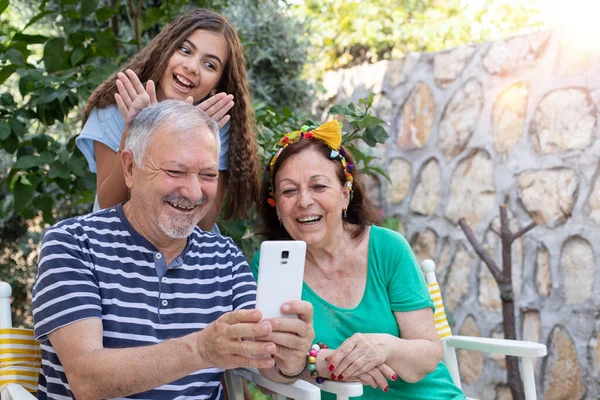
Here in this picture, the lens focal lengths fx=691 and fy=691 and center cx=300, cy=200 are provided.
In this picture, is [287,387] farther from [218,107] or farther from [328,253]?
[218,107]

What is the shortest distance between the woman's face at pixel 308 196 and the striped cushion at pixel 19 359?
2.95 feet

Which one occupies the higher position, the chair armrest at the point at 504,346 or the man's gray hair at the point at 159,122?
the man's gray hair at the point at 159,122

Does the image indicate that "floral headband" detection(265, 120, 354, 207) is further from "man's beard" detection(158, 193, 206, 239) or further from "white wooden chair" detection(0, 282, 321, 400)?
"white wooden chair" detection(0, 282, 321, 400)

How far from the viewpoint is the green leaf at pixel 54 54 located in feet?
9.24

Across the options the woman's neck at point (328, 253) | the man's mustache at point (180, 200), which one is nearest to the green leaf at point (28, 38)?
the man's mustache at point (180, 200)

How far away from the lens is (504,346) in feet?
7.88

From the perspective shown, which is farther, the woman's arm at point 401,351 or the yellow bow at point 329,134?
the yellow bow at point 329,134

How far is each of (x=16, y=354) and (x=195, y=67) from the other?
1084mm

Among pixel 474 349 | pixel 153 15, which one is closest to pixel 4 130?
pixel 153 15

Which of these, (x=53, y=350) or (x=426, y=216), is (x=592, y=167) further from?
(x=53, y=350)

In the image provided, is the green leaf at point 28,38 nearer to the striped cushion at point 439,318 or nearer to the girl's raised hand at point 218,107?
the girl's raised hand at point 218,107

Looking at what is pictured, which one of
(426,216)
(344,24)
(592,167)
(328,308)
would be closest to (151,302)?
(328,308)

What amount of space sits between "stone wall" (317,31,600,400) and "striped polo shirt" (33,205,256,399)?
2.00 metres

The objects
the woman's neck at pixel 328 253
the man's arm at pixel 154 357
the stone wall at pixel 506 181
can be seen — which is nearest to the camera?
the man's arm at pixel 154 357
